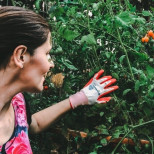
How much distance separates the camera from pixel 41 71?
1275 millimetres

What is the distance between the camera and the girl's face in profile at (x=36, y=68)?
1249mm

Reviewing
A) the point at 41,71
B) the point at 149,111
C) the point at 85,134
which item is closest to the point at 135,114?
the point at 149,111

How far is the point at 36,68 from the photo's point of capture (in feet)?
4.14

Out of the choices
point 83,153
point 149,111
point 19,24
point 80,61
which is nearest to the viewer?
point 19,24

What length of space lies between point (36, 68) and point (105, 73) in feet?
1.61

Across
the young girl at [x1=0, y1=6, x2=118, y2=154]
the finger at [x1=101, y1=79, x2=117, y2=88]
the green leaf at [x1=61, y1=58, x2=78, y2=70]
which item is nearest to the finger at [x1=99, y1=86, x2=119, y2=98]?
the finger at [x1=101, y1=79, x2=117, y2=88]

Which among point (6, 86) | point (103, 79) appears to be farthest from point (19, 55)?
point (103, 79)

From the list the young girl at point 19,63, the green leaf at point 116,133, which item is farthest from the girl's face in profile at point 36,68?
the green leaf at point 116,133

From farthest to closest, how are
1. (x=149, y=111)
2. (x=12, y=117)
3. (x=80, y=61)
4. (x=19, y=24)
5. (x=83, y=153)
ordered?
(x=80, y=61) < (x=83, y=153) < (x=12, y=117) < (x=149, y=111) < (x=19, y=24)

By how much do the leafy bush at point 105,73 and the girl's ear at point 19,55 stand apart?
274mm

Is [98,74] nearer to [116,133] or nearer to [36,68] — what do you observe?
[116,133]

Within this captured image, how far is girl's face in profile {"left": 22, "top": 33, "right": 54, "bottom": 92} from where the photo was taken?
125 centimetres

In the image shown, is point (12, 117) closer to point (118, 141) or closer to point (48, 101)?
point (48, 101)

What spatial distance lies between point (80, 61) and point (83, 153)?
49cm
